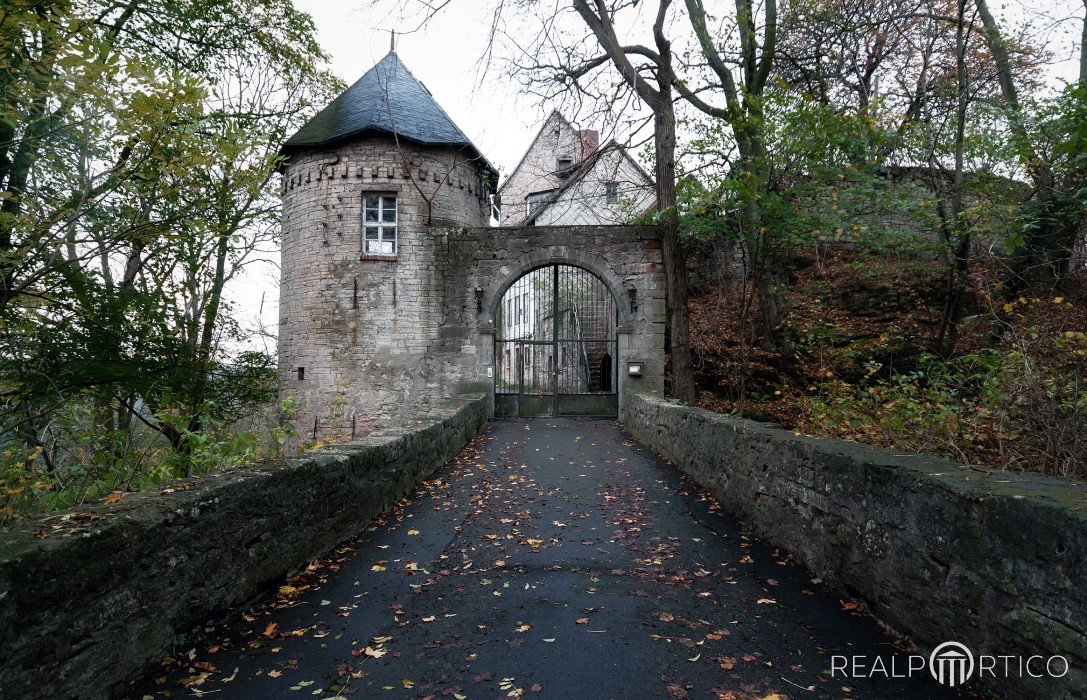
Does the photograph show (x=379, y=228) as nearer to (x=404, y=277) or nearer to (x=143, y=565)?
(x=404, y=277)

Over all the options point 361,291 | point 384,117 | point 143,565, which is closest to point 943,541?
point 143,565

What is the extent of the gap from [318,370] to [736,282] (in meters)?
11.0

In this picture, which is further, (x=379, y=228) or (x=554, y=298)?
(x=379, y=228)

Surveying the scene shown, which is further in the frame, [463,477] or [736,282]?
[736,282]

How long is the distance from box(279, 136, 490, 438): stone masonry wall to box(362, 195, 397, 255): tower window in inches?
7.0

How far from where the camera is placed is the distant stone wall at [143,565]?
2.01 metres

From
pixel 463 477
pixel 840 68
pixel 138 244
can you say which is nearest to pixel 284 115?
pixel 138 244

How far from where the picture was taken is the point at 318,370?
1319 cm

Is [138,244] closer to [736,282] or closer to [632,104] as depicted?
[632,104]

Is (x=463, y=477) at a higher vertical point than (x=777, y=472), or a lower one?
lower

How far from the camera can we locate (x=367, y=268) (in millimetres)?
13172

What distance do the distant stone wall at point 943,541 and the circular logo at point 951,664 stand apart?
0.16 feet

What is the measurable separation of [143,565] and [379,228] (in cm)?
1169

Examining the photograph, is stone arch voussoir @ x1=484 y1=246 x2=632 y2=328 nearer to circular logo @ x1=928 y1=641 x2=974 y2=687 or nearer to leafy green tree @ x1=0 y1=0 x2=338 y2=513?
leafy green tree @ x1=0 y1=0 x2=338 y2=513
